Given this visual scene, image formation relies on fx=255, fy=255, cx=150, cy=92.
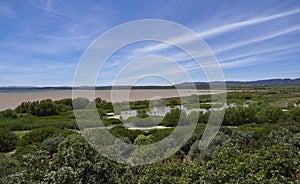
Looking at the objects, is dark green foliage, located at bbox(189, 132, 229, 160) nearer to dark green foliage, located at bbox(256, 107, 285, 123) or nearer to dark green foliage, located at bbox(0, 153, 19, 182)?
dark green foliage, located at bbox(0, 153, 19, 182)

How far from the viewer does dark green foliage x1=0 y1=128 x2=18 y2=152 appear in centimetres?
1534

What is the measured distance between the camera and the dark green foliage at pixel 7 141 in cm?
1534

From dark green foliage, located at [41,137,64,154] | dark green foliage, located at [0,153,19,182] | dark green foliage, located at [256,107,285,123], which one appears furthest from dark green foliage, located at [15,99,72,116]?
dark green foliage, located at [0,153,19,182]

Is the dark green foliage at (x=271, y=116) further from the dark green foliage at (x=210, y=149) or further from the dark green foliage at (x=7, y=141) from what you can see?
the dark green foliage at (x=7, y=141)

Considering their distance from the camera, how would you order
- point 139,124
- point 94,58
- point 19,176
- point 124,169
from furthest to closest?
1. point 139,124
2. point 124,169
3. point 19,176
4. point 94,58

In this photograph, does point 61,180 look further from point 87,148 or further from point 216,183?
point 216,183

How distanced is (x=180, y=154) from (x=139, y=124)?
1206cm

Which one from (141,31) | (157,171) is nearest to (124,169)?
(157,171)

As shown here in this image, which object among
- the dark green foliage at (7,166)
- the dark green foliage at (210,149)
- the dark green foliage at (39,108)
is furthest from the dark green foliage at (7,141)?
the dark green foliage at (39,108)

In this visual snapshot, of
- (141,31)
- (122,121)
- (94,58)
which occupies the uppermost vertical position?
(141,31)

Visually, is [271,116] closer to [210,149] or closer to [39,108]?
[210,149]

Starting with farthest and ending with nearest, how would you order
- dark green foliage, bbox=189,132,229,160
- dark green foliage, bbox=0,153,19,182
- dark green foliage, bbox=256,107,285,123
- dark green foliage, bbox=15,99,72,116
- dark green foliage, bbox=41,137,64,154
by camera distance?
dark green foliage, bbox=15,99,72,116
dark green foliage, bbox=256,107,285,123
dark green foliage, bbox=41,137,64,154
dark green foliage, bbox=189,132,229,160
dark green foliage, bbox=0,153,19,182

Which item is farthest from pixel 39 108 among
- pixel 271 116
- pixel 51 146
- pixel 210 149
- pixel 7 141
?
pixel 210 149

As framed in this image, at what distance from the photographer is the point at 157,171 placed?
18.5 feet
